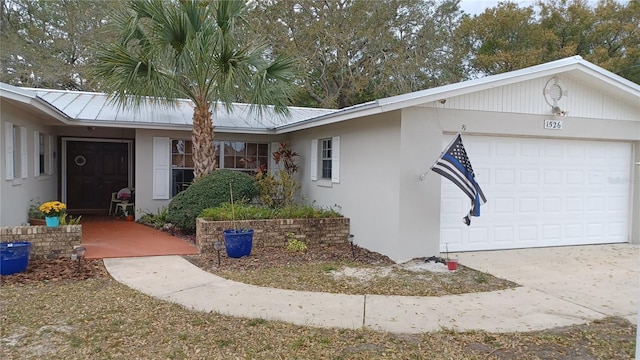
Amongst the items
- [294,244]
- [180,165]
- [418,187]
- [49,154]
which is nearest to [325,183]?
[294,244]

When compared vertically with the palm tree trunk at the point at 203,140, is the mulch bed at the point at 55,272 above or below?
below

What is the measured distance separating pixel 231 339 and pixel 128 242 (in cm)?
537

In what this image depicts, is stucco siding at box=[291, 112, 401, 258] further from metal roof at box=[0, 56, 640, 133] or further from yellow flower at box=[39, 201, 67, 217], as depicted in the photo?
yellow flower at box=[39, 201, 67, 217]

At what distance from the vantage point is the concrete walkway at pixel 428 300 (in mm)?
4980

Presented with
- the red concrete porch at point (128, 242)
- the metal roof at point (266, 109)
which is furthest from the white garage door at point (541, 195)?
the red concrete porch at point (128, 242)

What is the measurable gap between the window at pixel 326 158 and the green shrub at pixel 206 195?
5.56ft

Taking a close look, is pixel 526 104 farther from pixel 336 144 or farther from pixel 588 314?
pixel 588 314

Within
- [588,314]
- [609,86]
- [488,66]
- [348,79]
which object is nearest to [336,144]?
[609,86]

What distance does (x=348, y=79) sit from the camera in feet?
73.0

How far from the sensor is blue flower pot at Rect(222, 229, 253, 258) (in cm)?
770

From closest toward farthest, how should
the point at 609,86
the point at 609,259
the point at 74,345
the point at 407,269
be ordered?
1. the point at 74,345
2. the point at 407,269
3. the point at 609,259
4. the point at 609,86

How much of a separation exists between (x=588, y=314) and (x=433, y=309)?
5.62ft

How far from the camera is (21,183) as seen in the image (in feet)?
29.7

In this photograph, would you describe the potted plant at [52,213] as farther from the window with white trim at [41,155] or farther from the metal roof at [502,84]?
the metal roof at [502,84]
